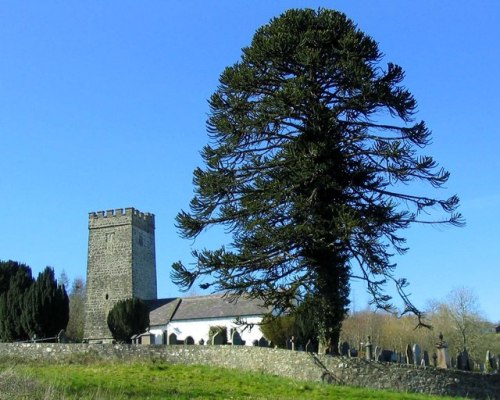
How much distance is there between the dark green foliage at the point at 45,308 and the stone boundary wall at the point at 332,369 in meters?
15.8

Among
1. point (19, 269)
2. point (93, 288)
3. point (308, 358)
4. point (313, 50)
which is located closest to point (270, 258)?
point (308, 358)

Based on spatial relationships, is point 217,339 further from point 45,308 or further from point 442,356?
point 45,308

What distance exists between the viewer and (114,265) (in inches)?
2291

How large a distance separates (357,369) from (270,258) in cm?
475

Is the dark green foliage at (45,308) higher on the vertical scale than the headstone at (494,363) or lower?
higher

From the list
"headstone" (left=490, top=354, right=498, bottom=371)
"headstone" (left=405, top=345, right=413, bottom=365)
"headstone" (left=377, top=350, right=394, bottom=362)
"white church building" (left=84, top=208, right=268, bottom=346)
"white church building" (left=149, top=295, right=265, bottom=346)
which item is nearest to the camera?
"headstone" (left=405, top=345, right=413, bottom=365)

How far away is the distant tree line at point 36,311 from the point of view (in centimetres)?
4041

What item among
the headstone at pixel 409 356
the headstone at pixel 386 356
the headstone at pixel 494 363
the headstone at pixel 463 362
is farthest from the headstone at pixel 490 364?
the headstone at pixel 386 356

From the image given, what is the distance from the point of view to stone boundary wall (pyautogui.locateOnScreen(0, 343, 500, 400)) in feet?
71.3

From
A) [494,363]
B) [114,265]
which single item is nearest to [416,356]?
[494,363]

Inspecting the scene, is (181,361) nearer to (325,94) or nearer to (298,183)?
(298,183)

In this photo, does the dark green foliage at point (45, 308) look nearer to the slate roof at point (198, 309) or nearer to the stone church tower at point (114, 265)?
the slate roof at point (198, 309)

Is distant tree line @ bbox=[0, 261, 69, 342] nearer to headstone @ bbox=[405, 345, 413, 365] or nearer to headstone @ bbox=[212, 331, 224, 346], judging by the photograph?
headstone @ bbox=[212, 331, 224, 346]

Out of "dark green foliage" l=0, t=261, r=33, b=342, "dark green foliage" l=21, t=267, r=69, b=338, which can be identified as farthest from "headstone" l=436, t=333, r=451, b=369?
"dark green foliage" l=0, t=261, r=33, b=342
